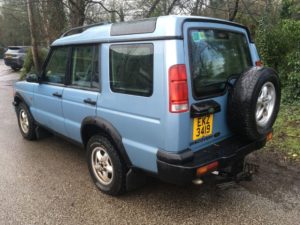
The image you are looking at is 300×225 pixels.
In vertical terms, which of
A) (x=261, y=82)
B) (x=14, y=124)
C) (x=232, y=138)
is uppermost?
(x=261, y=82)

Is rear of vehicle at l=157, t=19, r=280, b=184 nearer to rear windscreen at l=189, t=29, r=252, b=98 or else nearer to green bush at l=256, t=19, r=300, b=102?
rear windscreen at l=189, t=29, r=252, b=98

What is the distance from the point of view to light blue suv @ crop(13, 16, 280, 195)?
2654mm

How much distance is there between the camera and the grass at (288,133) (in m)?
4.58

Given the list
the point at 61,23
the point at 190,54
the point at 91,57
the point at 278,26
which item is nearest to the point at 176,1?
the point at 278,26

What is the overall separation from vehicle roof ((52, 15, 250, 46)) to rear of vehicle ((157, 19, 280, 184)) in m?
0.06

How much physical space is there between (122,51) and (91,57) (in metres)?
0.59

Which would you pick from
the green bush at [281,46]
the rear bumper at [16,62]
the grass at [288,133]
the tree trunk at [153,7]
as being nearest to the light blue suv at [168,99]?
the grass at [288,133]

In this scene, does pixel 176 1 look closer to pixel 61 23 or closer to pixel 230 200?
pixel 61 23

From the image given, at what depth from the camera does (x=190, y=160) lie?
2701mm

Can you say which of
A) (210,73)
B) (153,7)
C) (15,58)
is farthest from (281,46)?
(15,58)

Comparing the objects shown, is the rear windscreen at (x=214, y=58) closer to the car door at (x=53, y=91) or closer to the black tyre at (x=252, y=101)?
the black tyre at (x=252, y=101)

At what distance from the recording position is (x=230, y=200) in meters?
3.35

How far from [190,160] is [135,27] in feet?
4.38

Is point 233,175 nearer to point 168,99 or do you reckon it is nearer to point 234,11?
point 168,99
